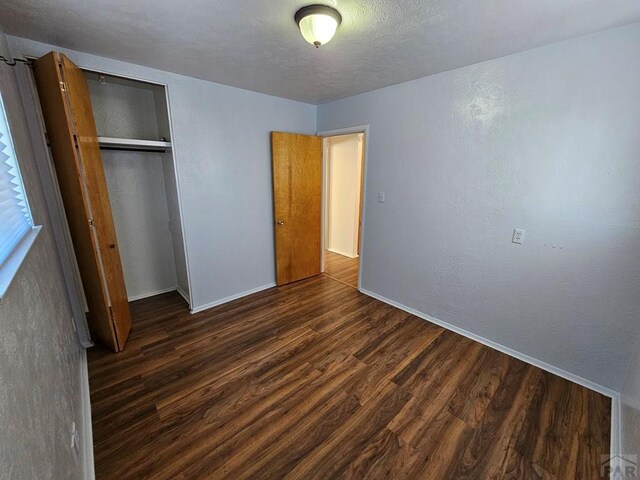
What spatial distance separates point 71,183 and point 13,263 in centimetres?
137

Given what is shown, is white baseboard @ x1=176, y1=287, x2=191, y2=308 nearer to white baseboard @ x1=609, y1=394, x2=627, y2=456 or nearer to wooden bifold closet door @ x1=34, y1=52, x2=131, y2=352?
wooden bifold closet door @ x1=34, y1=52, x2=131, y2=352

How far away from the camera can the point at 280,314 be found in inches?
114

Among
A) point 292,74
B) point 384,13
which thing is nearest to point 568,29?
point 384,13

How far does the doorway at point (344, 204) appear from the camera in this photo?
4.50 metres

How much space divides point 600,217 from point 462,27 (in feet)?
5.03

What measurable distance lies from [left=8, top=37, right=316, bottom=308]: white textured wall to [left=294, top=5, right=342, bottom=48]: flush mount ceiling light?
152 cm

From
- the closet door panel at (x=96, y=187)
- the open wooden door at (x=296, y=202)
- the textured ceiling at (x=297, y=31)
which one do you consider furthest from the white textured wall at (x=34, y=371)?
the open wooden door at (x=296, y=202)

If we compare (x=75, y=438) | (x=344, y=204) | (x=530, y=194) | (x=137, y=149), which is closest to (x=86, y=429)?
(x=75, y=438)

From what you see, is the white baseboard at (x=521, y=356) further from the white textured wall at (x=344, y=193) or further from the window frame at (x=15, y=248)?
the window frame at (x=15, y=248)

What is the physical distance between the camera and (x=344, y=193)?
4.91 metres

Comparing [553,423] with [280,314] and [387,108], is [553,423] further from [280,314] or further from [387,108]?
[387,108]

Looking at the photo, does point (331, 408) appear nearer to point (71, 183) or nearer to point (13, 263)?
point (13, 263)

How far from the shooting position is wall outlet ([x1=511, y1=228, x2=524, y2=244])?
2.10 meters

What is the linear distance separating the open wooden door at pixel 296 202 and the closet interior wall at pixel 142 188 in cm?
114
